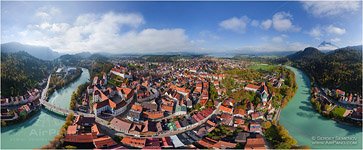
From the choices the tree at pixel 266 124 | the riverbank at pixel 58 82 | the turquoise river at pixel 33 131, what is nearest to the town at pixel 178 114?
the tree at pixel 266 124

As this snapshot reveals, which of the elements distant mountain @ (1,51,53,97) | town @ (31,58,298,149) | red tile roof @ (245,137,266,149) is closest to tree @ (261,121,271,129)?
town @ (31,58,298,149)

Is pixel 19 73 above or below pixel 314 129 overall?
above

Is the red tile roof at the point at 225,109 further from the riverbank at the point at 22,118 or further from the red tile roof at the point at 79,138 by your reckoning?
the riverbank at the point at 22,118

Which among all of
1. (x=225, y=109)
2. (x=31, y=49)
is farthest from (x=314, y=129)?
(x=31, y=49)

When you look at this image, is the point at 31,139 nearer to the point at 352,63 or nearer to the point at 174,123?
the point at 174,123

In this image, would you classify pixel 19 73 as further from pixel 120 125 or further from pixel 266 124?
pixel 266 124

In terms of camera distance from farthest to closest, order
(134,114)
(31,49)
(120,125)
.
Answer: (31,49) → (134,114) → (120,125)

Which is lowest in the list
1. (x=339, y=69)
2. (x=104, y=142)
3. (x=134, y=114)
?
(x=104, y=142)
